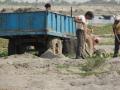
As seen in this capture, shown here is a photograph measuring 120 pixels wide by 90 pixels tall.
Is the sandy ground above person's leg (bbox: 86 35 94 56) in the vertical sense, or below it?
below

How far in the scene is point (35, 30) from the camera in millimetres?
21250

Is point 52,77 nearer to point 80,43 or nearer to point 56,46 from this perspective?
point 80,43

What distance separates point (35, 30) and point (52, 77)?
6.80 metres

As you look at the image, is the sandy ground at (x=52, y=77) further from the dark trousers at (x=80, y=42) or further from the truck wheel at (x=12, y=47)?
the truck wheel at (x=12, y=47)

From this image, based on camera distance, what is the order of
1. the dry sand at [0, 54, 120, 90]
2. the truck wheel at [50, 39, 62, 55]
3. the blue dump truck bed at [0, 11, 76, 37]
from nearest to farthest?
the dry sand at [0, 54, 120, 90] → the blue dump truck bed at [0, 11, 76, 37] → the truck wheel at [50, 39, 62, 55]

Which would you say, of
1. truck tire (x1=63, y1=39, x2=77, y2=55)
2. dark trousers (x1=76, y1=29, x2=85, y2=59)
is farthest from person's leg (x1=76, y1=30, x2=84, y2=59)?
truck tire (x1=63, y1=39, x2=77, y2=55)

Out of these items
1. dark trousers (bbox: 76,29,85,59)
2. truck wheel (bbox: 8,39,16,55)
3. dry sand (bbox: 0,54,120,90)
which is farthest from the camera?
truck wheel (bbox: 8,39,16,55)

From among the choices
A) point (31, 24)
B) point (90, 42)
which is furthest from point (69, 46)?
point (90, 42)

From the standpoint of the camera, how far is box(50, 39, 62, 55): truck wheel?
71.0 ft

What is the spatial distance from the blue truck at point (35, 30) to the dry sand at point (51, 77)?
173 inches

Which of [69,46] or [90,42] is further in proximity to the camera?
[69,46]

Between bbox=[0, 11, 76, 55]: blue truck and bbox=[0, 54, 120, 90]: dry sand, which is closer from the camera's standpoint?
bbox=[0, 54, 120, 90]: dry sand

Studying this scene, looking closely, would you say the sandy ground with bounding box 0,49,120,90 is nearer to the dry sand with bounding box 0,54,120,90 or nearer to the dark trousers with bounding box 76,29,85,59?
the dry sand with bounding box 0,54,120,90

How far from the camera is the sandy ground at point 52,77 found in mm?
13570
